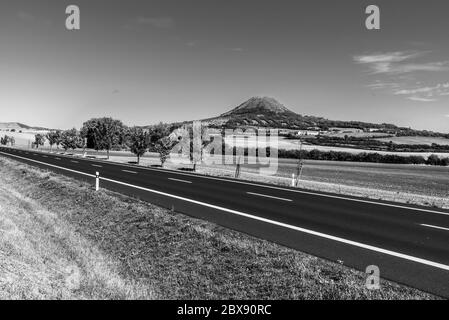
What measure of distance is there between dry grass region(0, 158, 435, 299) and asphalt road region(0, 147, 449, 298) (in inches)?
25.1

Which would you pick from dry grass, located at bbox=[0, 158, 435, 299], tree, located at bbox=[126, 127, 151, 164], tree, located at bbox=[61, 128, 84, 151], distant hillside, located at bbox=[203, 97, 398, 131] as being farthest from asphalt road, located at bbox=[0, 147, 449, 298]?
distant hillside, located at bbox=[203, 97, 398, 131]

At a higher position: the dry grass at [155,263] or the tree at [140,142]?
the tree at [140,142]

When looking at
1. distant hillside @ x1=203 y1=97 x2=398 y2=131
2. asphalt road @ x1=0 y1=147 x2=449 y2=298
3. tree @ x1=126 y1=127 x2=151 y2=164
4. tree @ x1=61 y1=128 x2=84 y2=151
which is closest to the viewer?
asphalt road @ x1=0 y1=147 x2=449 y2=298

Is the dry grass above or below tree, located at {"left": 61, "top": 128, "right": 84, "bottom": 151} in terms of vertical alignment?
below

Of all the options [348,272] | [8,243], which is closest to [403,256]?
[348,272]

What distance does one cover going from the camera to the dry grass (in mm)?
6914

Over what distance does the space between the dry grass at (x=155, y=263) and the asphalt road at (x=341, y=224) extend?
2.09 ft

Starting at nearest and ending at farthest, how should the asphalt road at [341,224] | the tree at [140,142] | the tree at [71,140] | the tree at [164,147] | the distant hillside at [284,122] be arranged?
the asphalt road at [341,224] < the tree at [164,147] < the tree at [140,142] < the tree at [71,140] < the distant hillside at [284,122]

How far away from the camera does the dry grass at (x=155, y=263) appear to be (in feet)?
22.7

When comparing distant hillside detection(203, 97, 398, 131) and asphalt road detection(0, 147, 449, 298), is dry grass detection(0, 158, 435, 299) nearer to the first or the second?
asphalt road detection(0, 147, 449, 298)

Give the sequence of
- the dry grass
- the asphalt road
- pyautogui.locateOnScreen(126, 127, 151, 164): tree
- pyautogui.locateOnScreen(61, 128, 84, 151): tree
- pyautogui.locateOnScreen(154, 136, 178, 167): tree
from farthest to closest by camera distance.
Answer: pyautogui.locateOnScreen(61, 128, 84, 151): tree < pyautogui.locateOnScreen(126, 127, 151, 164): tree < pyautogui.locateOnScreen(154, 136, 178, 167): tree < the asphalt road < the dry grass

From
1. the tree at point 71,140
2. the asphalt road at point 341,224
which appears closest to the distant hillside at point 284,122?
the tree at point 71,140

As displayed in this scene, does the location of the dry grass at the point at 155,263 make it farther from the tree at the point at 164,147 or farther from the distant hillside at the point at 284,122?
the distant hillside at the point at 284,122
